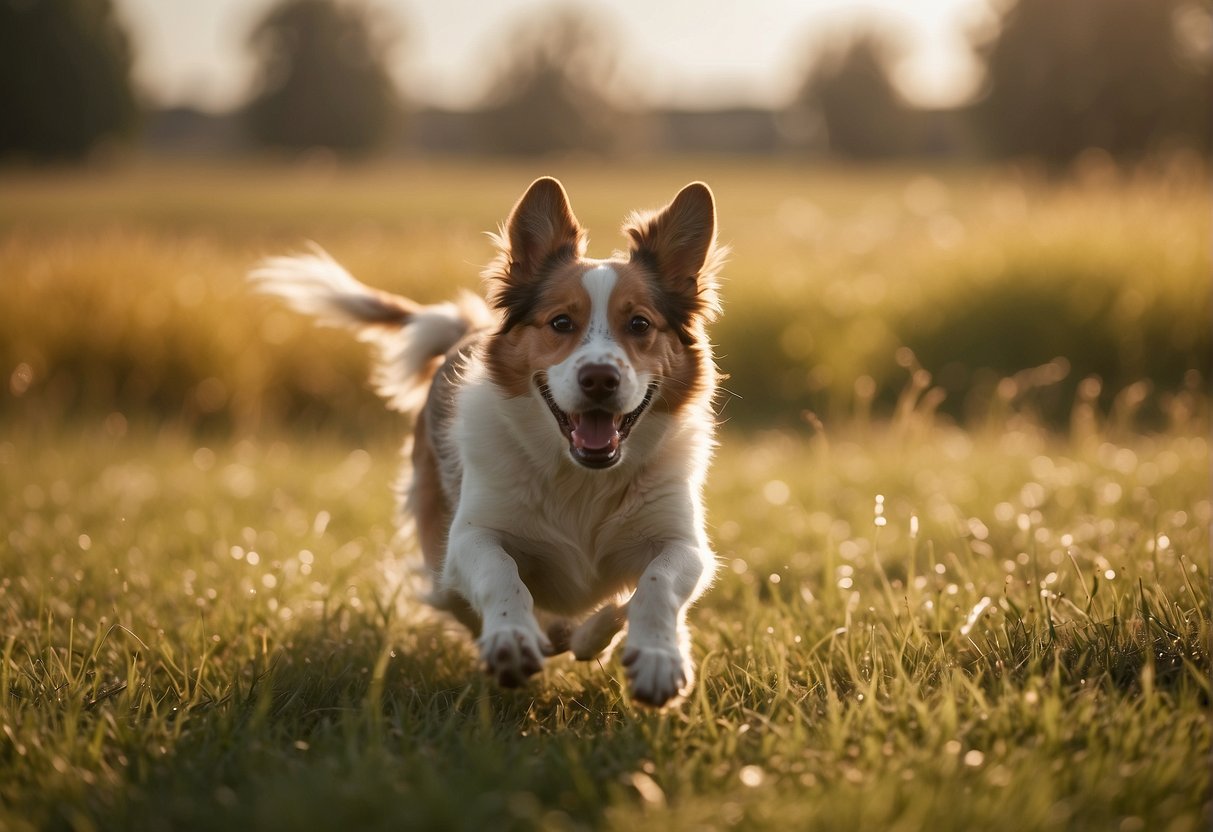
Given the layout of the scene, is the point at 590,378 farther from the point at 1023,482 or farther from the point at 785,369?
the point at 785,369

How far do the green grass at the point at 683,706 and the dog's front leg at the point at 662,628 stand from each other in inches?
5.4

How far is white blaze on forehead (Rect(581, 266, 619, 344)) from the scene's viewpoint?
11.1ft

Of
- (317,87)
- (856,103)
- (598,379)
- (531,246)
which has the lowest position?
(598,379)

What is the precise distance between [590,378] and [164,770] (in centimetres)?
155

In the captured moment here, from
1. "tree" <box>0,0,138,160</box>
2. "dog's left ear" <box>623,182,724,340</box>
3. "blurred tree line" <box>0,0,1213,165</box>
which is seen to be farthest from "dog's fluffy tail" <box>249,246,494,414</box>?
"tree" <box>0,0,138,160</box>

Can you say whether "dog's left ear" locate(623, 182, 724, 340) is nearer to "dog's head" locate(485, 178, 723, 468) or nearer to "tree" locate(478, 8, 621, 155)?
"dog's head" locate(485, 178, 723, 468)

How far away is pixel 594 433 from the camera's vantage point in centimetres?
322

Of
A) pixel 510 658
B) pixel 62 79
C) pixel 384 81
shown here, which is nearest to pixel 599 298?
pixel 510 658

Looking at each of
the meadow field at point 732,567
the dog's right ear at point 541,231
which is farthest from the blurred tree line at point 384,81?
the dog's right ear at point 541,231

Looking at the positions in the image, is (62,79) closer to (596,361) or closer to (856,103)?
(596,361)

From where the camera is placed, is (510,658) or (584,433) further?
(584,433)

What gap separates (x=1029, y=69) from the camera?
35875 mm

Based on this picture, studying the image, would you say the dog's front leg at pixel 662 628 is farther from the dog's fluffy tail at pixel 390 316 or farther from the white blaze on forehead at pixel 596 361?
the dog's fluffy tail at pixel 390 316

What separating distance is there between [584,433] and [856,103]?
79.4 meters
